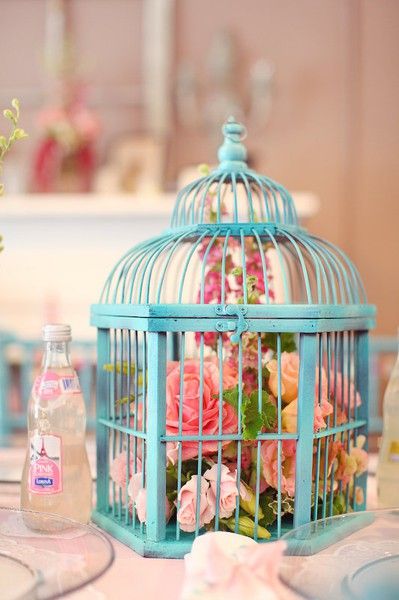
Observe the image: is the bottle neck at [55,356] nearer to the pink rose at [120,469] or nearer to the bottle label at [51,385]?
the bottle label at [51,385]

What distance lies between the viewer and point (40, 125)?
285cm

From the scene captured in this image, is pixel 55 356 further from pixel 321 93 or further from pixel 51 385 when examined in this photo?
pixel 321 93

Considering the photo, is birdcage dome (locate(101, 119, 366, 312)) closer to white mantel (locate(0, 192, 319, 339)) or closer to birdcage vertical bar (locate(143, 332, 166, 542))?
birdcage vertical bar (locate(143, 332, 166, 542))

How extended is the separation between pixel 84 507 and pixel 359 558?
0.95 ft

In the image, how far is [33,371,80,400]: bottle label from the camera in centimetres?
74

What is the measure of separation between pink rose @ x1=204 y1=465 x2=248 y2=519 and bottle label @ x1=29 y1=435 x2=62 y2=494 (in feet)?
0.51

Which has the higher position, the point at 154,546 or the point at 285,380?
the point at 285,380

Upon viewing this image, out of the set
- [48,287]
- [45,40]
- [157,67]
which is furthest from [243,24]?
[48,287]

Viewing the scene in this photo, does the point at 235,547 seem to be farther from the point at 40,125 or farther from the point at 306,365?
the point at 40,125

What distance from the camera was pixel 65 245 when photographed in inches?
108

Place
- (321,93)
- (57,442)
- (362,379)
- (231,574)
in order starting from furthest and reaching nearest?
(321,93) < (362,379) < (57,442) < (231,574)

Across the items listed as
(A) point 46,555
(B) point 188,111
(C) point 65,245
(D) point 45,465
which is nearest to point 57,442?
(D) point 45,465

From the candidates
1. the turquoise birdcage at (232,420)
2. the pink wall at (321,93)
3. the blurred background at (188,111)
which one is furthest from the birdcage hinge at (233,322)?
the pink wall at (321,93)

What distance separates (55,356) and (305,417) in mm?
269
